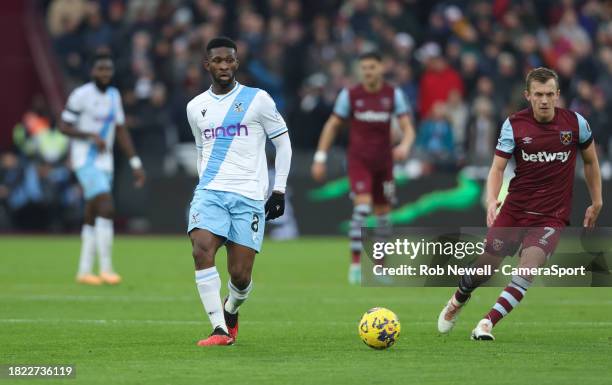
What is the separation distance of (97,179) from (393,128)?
396 centimetres

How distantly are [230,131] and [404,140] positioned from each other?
6182 mm

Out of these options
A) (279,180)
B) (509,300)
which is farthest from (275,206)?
(509,300)

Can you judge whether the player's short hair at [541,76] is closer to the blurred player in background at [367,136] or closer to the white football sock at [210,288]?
the white football sock at [210,288]

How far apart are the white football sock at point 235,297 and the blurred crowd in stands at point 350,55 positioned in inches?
507

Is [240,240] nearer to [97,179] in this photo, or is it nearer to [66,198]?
[97,179]

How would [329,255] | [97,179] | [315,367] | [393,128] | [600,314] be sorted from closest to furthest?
[315,367]
[600,314]
[97,179]
[393,128]
[329,255]

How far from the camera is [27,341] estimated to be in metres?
10.5

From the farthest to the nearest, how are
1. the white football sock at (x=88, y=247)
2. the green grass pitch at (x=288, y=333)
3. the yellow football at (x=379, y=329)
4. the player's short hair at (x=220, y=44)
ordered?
the white football sock at (x=88, y=247)
the player's short hair at (x=220, y=44)
the yellow football at (x=379, y=329)
the green grass pitch at (x=288, y=333)

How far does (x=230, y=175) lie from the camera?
1031cm

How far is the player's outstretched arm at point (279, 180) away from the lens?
10.3m

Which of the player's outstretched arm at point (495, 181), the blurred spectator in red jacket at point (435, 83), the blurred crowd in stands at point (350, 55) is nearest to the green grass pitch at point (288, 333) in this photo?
the player's outstretched arm at point (495, 181)

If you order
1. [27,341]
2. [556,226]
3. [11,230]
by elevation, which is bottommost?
[11,230]

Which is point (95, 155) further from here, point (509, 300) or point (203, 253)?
point (509, 300)

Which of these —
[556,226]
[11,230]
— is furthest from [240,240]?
[11,230]
